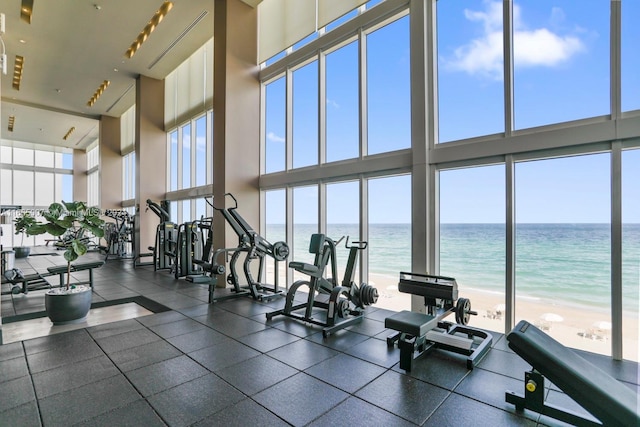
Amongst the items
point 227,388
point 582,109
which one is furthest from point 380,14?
point 227,388

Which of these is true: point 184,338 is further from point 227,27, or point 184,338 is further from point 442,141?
point 227,27

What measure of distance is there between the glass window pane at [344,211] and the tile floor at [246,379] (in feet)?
5.73

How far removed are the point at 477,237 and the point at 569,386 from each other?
253 centimetres

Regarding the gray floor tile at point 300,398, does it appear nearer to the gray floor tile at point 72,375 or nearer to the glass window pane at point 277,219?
the gray floor tile at point 72,375

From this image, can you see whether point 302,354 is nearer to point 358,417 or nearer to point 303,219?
point 358,417

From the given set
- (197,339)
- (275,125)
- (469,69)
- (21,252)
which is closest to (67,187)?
(21,252)

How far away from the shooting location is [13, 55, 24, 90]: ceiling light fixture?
895 cm

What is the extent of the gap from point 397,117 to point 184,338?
4.23m

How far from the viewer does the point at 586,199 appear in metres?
3.38

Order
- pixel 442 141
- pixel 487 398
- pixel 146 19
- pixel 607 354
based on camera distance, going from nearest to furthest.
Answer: pixel 487 398 < pixel 607 354 < pixel 442 141 < pixel 146 19

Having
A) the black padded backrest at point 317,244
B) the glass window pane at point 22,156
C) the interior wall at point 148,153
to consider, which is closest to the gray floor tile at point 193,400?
the black padded backrest at point 317,244

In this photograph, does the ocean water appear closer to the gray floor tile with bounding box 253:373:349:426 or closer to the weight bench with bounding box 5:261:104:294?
the gray floor tile with bounding box 253:373:349:426

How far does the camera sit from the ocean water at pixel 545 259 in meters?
3.11

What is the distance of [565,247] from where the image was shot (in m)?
3.52
